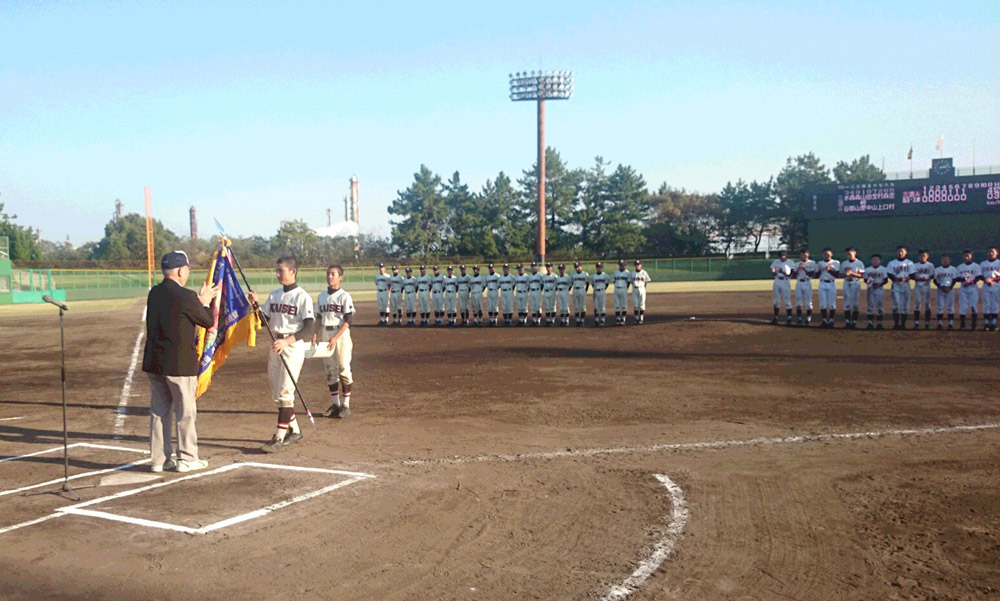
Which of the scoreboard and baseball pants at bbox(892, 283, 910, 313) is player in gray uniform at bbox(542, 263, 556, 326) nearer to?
baseball pants at bbox(892, 283, 910, 313)

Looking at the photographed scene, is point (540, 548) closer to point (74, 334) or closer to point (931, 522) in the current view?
point (931, 522)

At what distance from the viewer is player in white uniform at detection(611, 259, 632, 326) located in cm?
2464

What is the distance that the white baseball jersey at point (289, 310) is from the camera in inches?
343

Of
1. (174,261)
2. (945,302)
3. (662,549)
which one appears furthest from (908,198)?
(174,261)

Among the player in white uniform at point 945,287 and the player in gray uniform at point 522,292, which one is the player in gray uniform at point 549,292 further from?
the player in white uniform at point 945,287

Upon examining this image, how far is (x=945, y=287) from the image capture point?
2069cm

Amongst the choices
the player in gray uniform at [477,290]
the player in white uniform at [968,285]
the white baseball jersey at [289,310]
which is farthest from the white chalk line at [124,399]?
the player in white uniform at [968,285]

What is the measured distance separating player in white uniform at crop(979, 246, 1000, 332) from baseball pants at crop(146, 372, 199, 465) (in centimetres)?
2082

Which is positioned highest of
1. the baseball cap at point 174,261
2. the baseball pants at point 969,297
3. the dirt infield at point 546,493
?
the baseball cap at point 174,261

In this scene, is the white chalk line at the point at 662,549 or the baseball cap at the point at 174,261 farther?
the baseball cap at the point at 174,261

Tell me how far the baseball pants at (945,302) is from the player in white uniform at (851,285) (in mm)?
2141

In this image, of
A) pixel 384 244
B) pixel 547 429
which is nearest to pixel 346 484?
pixel 547 429

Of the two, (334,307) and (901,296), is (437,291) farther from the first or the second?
(334,307)

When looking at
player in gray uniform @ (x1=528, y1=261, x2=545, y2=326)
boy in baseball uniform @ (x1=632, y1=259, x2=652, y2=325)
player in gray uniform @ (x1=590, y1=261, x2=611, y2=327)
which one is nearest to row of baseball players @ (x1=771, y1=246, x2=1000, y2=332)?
boy in baseball uniform @ (x1=632, y1=259, x2=652, y2=325)
